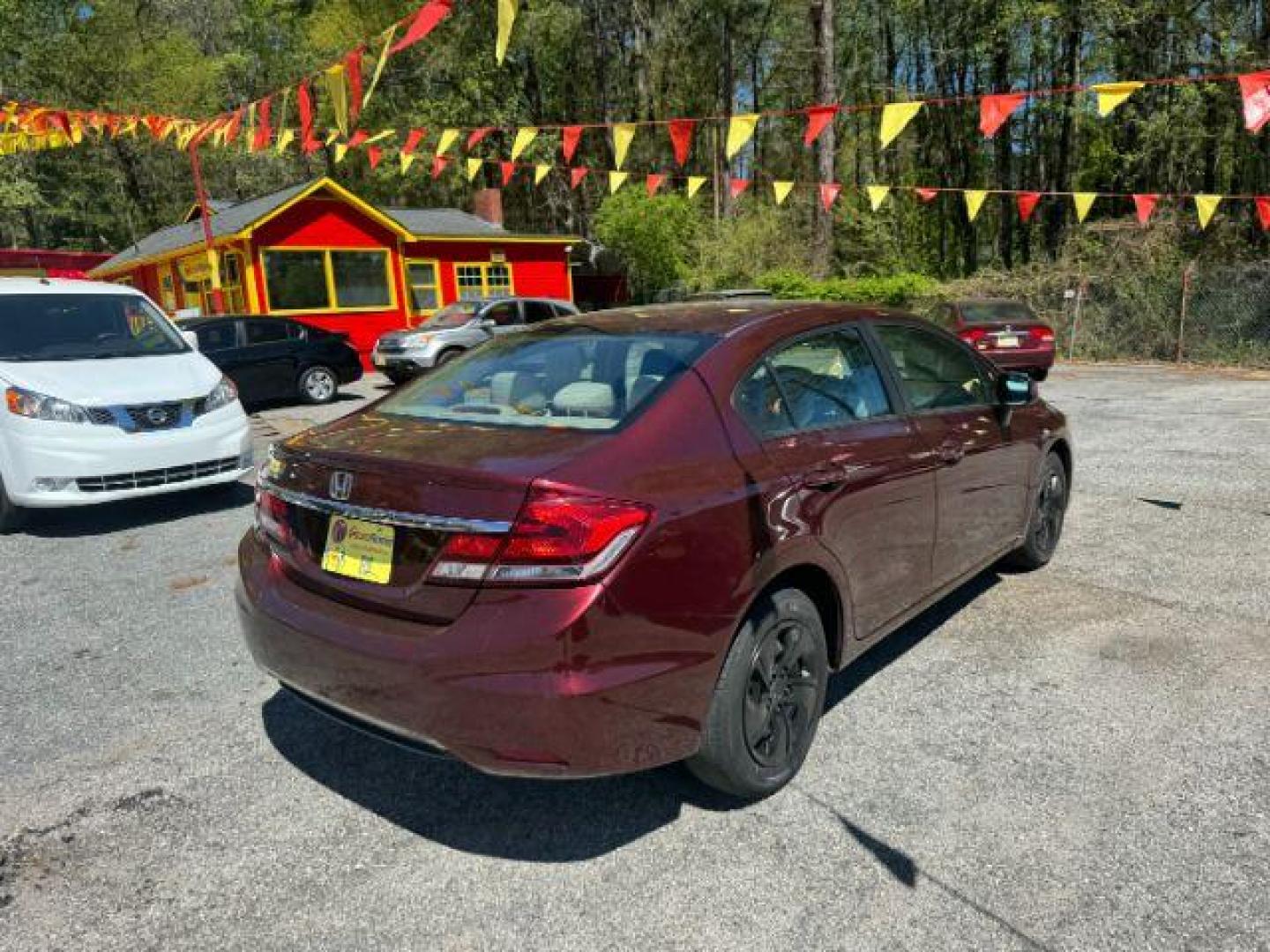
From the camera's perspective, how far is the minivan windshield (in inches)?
256

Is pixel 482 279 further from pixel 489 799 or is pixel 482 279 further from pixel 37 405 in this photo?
pixel 489 799

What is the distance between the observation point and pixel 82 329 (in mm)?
6891

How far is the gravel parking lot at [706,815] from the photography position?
2.26 m

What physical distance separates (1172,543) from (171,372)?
6.95 metres

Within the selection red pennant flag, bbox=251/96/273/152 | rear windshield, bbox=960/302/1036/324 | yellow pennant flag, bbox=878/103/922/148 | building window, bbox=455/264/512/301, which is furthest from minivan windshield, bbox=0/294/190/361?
building window, bbox=455/264/512/301

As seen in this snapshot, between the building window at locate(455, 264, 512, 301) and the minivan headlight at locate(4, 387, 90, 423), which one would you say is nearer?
the minivan headlight at locate(4, 387, 90, 423)

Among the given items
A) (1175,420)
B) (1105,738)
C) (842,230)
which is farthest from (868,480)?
(842,230)

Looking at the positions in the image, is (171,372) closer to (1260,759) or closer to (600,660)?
(600,660)

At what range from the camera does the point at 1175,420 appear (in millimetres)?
10102

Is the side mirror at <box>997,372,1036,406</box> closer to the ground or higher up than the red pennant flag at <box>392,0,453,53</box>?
closer to the ground

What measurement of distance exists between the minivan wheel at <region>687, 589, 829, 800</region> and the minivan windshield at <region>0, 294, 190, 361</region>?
6.01 meters

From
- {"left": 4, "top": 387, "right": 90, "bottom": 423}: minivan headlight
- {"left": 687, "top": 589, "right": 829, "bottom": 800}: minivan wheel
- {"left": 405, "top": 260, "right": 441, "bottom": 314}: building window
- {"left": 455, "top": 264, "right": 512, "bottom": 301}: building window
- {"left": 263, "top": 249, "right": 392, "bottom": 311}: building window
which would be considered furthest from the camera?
{"left": 455, "top": 264, "right": 512, "bottom": 301}: building window

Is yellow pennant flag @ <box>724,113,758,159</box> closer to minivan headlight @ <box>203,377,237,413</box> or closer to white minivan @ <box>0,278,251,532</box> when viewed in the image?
minivan headlight @ <box>203,377,237,413</box>

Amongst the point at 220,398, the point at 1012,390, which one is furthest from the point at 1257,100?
the point at 220,398
